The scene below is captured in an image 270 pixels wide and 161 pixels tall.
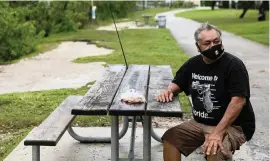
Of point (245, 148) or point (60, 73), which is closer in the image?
point (245, 148)

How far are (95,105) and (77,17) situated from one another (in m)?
28.2

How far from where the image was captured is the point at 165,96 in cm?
384

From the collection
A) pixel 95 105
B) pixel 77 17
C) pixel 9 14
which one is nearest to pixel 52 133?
pixel 95 105

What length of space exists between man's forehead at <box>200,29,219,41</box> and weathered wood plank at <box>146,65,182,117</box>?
0.55 metres

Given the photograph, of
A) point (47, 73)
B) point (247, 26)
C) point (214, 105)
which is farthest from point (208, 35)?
point (247, 26)

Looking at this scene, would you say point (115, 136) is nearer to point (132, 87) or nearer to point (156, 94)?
point (156, 94)

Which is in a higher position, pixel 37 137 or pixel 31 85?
pixel 37 137

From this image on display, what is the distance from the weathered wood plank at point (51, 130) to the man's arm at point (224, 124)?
115 cm

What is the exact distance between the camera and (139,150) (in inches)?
195

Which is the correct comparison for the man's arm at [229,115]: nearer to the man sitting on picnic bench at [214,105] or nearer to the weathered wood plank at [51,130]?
the man sitting on picnic bench at [214,105]

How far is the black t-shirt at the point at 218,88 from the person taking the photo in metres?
3.45

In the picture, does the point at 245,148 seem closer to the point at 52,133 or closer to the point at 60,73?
the point at 52,133

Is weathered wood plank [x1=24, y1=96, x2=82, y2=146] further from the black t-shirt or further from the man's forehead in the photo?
the man's forehead

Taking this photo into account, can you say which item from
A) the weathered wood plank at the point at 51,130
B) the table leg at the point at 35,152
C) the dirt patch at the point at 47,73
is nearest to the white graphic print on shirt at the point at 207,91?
the weathered wood plank at the point at 51,130
